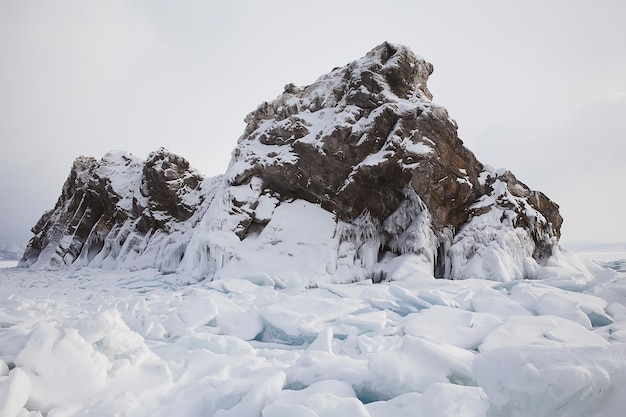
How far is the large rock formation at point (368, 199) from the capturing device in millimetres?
13648

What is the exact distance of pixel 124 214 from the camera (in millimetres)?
24625

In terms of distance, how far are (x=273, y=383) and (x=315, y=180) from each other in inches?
522

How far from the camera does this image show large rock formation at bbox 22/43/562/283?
1365 cm

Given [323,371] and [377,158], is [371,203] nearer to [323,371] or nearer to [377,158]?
[377,158]

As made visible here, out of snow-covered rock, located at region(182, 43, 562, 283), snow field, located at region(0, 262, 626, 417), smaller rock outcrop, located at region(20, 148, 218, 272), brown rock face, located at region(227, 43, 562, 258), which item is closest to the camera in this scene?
snow field, located at region(0, 262, 626, 417)

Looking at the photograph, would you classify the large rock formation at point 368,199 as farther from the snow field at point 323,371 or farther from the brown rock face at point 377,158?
the snow field at point 323,371

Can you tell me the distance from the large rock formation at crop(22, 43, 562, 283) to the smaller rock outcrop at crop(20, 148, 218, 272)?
4.13 meters

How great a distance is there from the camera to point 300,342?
501 cm

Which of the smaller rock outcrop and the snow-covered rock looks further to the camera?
the smaller rock outcrop

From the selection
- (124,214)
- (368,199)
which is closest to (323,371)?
(368,199)

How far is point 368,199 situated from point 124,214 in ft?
64.8

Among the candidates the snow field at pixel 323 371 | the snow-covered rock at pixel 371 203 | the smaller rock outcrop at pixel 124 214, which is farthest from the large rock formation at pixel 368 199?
the snow field at pixel 323 371

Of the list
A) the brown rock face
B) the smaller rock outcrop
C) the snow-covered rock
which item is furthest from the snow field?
the smaller rock outcrop

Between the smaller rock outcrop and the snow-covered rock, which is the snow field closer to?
the snow-covered rock
